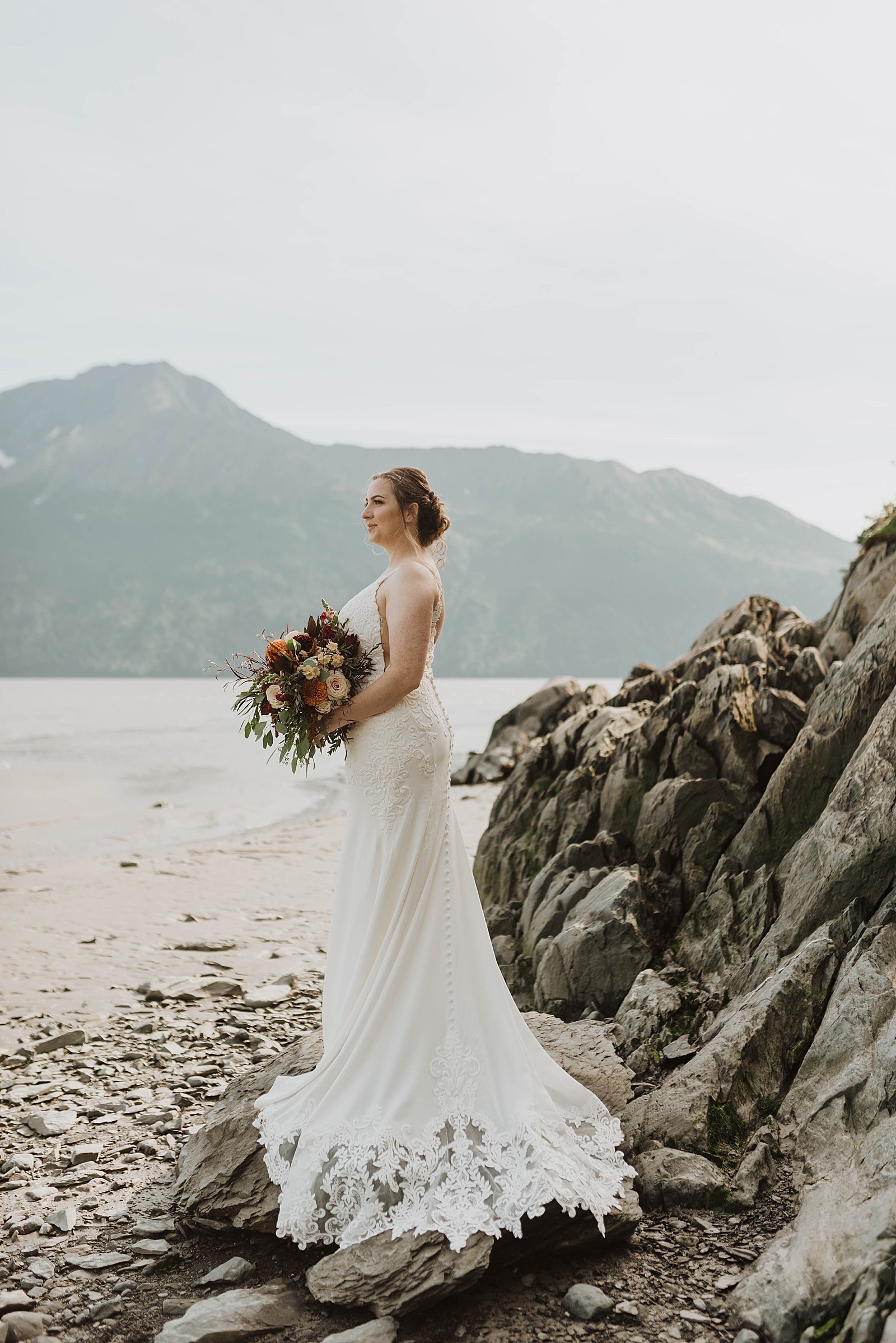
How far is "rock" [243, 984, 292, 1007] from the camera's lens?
8.71 m

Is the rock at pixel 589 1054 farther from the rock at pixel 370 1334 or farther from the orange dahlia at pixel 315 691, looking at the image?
the orange dahlia at pixel 315 691

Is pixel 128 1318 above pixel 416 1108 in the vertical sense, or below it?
below

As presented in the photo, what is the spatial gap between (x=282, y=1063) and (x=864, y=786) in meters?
3.79

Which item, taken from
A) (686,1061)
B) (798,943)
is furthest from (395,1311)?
(798,943)

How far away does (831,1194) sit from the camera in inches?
153

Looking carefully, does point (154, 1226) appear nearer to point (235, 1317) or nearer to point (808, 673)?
point (235, 1317)

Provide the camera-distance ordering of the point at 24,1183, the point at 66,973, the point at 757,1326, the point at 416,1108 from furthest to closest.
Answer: the point at 66,973 → the point at 24,1183 → the point at 416,1108 → the point at 757,1326

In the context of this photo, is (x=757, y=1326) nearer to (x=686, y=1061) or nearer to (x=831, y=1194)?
(x=831, y=1194)

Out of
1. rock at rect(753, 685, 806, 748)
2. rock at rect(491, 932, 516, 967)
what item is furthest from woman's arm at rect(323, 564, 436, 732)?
rock at rect(753, 685, 806, 748)

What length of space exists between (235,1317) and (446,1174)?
102 cm

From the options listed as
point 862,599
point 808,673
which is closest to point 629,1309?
point 808,673

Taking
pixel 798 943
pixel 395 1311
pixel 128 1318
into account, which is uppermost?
pixel 798 943

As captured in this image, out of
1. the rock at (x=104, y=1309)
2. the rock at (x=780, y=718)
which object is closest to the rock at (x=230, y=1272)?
the rock at (x=104, y=1309)

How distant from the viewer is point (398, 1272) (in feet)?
13.0
